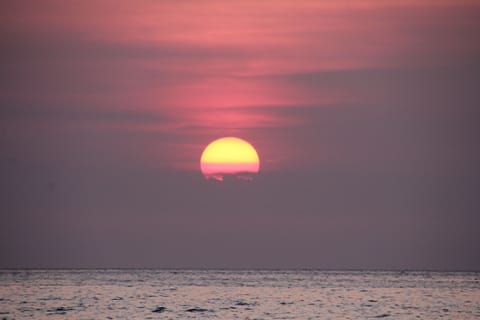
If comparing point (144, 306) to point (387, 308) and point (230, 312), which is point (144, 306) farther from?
point (387, 308)

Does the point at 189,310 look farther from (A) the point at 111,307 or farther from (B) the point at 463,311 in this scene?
(B) the point at 463,311

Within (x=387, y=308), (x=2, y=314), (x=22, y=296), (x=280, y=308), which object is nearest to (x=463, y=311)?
(x=387, y=308)

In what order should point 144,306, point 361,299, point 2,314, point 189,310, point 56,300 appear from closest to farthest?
point 2,314 < point 189,310 < point 144,306 < point 56,300 < point 361,299

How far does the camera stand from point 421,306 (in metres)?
99.3

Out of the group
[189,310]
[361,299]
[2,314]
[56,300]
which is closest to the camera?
[2,314]

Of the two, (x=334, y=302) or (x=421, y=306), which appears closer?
(x=421, y=306)

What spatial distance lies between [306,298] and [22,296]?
93.2 ft

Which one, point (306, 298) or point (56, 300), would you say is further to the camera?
point (306, 298)

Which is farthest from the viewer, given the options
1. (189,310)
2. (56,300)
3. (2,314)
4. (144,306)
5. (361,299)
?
(361,299)

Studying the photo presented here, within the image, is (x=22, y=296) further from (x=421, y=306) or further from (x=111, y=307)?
(x=421, y=306)

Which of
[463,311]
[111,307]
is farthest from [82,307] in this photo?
[463,311]

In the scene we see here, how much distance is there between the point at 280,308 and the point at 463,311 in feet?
48.1

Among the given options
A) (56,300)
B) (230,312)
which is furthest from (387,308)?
(56,300)

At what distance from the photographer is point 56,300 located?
344ft
